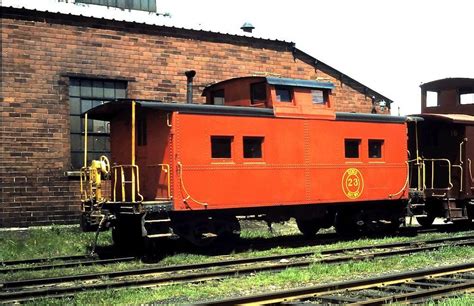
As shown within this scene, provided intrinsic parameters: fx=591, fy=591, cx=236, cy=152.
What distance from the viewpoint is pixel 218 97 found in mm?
14867

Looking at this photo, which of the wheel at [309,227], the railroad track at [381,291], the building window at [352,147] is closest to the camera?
the railroad track at [381,291]

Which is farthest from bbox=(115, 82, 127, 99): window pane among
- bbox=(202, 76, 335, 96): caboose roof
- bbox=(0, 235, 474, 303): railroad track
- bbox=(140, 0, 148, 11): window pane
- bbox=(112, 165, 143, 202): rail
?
bbox=(0, 235, 474, 303): railroad track

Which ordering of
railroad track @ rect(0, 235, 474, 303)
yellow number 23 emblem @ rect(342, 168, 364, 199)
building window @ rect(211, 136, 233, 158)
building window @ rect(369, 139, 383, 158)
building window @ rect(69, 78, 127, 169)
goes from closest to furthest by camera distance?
railroad track @ rect(0, 235, 474, 303), building window @ rect(211, 136, 233, 158), yellow number 23 emblem @ rect(342, 168, 364, 199), building window @ rect(369, 139, 383, 158), building window @ rect(69, 78, 127, 169)

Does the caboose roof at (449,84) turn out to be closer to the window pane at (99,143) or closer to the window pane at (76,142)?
the window pane at (99,143)

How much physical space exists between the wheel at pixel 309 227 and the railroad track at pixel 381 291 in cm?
620

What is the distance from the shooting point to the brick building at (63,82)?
Result: 15680 millimetres

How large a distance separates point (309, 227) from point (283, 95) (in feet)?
12.9

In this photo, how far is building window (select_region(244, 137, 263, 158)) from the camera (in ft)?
42.8

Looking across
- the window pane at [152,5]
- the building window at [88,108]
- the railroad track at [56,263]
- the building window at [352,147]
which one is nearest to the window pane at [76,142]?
the building window at [88,108]

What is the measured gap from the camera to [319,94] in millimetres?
14352

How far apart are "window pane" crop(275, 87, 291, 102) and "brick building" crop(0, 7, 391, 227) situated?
18.7ft

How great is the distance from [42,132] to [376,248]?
9.31m

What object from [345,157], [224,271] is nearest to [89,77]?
[345,157]

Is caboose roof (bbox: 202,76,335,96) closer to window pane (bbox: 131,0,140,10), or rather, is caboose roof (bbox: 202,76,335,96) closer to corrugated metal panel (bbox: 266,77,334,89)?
corrugated metal panel (bbox: 266,77,334,89)
